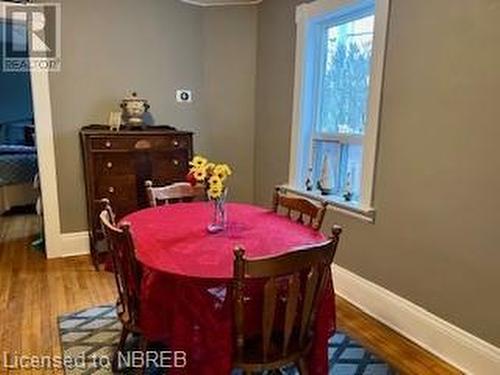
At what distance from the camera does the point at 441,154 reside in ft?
7.19

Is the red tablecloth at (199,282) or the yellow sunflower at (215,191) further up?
the yellow sunflower at (215,191)

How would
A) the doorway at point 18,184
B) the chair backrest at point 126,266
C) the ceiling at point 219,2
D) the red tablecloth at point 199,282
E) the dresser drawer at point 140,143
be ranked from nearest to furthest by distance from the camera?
the red tablecloth at point 199,282 → the chair backrest at point 126,266 → the dresser drawer at point 140,143 → the ceiling at point 219,2 → the doorway at point 18,184

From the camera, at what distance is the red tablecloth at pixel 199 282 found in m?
1.45

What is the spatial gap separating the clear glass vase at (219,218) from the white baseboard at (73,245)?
199cm

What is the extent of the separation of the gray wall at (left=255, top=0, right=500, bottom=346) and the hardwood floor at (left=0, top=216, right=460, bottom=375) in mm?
271

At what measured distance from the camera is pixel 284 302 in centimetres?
159

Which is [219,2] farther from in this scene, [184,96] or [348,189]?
[348,189]

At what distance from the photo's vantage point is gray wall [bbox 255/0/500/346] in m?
1.96

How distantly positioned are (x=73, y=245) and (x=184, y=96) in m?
1.69

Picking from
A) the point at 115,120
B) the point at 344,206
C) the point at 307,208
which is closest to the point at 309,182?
the point at 344,206

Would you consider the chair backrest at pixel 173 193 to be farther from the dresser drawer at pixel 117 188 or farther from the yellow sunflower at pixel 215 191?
the dresser drawer at pixel 117 188

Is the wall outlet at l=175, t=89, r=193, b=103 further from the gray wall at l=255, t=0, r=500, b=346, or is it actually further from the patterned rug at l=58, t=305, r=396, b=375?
the patterned rug at l=58, t=305, r=396, b=375

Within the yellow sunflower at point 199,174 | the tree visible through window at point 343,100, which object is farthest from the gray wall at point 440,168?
the yellow sunflower at point 199,174

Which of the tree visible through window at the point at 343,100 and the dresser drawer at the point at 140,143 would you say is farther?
the dresser drawer at the point at 140,143
